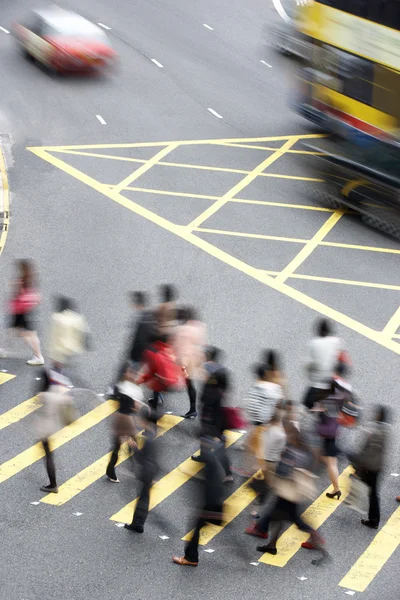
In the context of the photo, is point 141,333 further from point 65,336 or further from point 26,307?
point 26,307

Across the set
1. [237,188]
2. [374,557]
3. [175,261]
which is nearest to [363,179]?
[237,188]

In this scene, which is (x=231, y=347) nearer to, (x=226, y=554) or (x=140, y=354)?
(x=140, y=354)

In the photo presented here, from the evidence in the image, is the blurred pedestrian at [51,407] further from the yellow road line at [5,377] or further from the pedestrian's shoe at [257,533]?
the yellow road line at [5,377]

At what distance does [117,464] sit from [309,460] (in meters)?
3.03

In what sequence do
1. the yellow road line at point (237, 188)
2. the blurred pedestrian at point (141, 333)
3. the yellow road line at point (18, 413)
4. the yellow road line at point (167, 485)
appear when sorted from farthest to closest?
the yellow road line at point (237, 188) → the yellow road line at point (18, 413) → the blurred pedestrian at point (141, 333) → the yellow road line at point (167, 485)

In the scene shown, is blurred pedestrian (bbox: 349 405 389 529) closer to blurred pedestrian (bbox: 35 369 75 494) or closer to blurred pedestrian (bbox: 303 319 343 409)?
blurred pedestrian (bbox: 303 319 343 409)

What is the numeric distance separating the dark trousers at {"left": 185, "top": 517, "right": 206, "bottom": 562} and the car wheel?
1193cm

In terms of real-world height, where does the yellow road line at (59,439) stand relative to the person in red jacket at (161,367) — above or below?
below

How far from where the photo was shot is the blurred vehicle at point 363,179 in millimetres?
20016

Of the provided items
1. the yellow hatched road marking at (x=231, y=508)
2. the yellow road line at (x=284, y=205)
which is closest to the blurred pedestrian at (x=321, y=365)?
the yellow hatched road marking at (x=231, y=508)

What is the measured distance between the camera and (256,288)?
18.4m

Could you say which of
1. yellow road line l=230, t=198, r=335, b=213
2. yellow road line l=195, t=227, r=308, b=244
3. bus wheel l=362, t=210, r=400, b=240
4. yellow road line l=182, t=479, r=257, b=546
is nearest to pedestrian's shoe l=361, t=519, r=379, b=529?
yellow road line l=182, t=479, r=257, b=546

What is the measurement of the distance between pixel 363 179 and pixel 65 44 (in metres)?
11.1

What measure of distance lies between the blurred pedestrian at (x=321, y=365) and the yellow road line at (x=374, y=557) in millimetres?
1747
